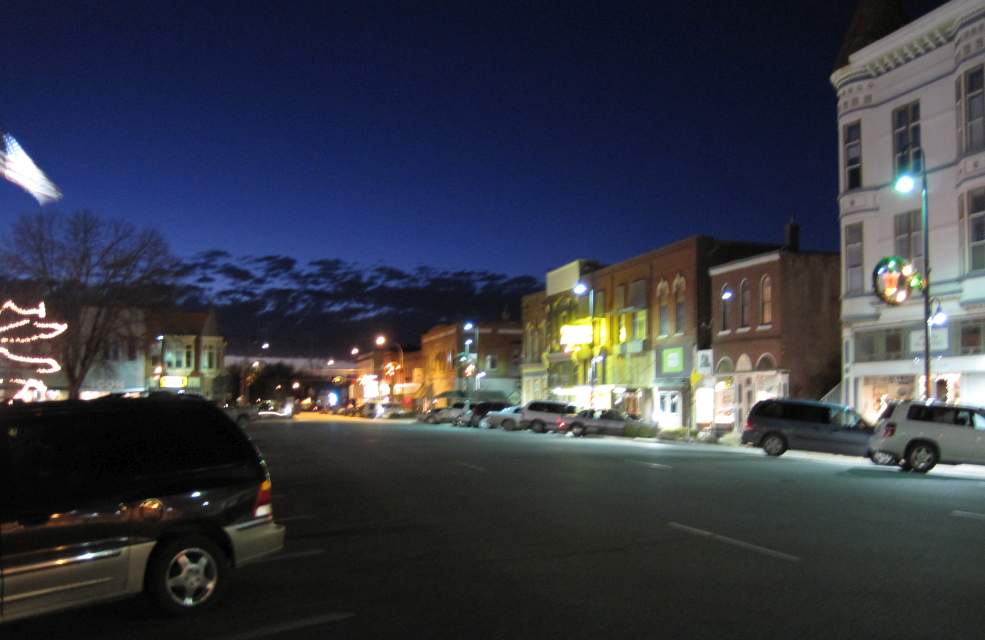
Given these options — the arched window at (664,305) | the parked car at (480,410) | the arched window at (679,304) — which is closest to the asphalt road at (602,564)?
the arched window at (679,304)

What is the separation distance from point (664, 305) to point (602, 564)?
41029 millimetres

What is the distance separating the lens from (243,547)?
332 inches

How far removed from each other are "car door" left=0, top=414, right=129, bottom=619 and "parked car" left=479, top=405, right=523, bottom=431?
1753 inches

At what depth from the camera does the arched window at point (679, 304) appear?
1912 inches

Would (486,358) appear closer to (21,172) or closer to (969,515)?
(21,172)

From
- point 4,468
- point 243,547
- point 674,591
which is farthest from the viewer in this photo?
point 674,591

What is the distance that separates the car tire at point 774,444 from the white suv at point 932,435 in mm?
5365

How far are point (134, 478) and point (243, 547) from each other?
3.77 feet

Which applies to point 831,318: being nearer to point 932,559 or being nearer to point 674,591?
point 932,559

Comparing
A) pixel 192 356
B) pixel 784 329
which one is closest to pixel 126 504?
pixel 784 329


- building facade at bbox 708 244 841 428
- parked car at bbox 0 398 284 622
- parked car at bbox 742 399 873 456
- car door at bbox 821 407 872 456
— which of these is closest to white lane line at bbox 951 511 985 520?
parked car at bbox 0 398 284 622

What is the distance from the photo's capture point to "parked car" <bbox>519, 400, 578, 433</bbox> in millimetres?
47812

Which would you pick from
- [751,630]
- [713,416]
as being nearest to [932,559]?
[751,630]

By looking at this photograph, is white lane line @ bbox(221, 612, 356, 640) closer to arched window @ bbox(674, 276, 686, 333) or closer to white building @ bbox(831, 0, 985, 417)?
white building @ bbox(831, 0, 985, 417)
